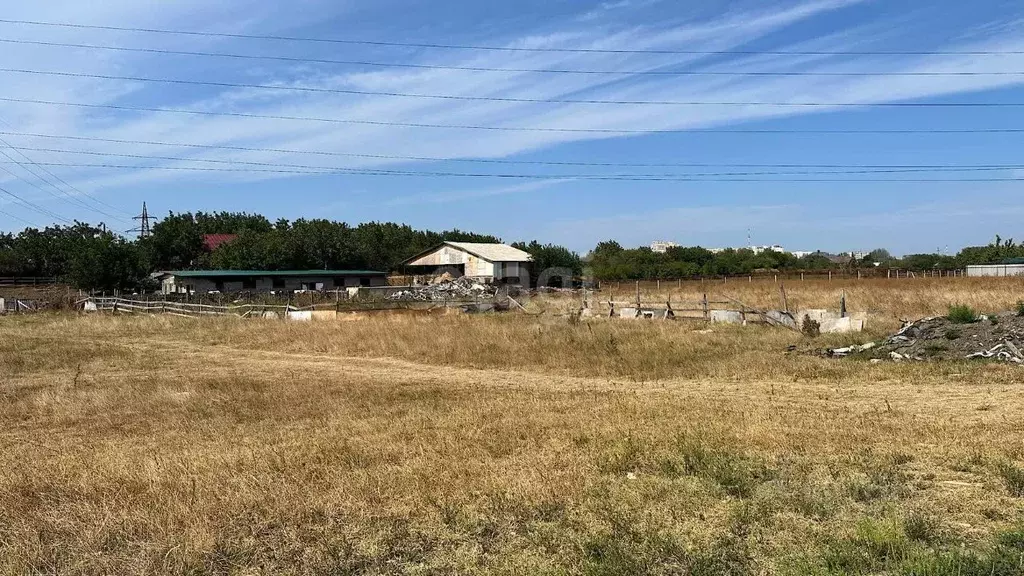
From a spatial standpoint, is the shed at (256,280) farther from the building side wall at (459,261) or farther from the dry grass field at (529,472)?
the dry grass field at (529,472)

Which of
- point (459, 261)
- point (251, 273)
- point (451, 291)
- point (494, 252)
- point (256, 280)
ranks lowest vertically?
point (451, 291)

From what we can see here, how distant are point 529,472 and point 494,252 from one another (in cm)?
6091

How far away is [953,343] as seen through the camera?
53.9 ft

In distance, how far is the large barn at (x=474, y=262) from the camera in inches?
2534

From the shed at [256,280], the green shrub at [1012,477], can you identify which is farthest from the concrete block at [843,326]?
the shed at [256,280]

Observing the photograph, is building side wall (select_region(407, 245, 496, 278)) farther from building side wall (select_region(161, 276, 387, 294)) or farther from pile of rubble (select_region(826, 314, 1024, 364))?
pile of rubble (select_region(826, 314, 1024, 364))

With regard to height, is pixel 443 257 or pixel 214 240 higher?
pixel 214 240

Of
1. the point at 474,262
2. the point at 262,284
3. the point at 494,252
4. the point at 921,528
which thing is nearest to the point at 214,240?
the point at 262,284

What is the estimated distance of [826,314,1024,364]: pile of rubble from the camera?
50.4ft

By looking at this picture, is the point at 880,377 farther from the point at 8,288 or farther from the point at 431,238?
the point at 431,238

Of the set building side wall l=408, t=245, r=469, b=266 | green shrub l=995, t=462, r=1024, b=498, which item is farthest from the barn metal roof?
green shrub l=995, t=462, r=1024, b=498

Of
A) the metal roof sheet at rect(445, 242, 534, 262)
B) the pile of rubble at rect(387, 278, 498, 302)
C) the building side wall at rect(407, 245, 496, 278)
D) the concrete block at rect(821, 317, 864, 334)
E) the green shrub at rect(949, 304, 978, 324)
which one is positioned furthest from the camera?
the metal roof sheet at rect(445, 242, 534, 262)

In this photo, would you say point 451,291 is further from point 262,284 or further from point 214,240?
point 214,240

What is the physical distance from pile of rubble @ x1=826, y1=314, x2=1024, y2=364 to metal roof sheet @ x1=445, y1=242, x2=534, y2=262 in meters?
48.0
